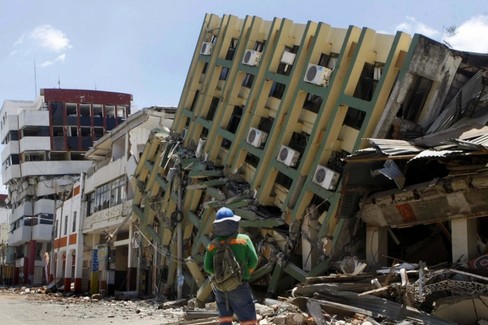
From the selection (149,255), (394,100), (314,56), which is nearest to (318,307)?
(394,100)

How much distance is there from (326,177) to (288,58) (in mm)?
3775

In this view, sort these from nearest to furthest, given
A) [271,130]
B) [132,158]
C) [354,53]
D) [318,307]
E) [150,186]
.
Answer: [318,307], [354,53], [271,130], [150,186], [132,158]

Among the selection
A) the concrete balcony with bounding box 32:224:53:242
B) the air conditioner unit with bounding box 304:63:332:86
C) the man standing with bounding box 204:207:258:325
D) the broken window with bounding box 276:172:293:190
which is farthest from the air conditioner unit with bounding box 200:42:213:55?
the concrete balcony with bounding box 32:224:53:242

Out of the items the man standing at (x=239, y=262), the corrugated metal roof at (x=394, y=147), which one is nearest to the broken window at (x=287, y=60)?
the corrugated metal roof at (x=394, y=147)

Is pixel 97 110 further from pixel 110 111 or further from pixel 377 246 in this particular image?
pixel 377 246

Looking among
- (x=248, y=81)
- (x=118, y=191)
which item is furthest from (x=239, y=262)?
(x=118, y=191)

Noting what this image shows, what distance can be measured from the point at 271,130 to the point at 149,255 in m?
10.2

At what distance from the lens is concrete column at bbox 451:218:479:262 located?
10.4m

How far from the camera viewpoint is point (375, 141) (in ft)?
34.7

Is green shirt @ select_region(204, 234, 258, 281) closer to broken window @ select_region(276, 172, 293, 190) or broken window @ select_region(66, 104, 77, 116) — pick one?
broken window @ select_region(276, 172, 293, 190)

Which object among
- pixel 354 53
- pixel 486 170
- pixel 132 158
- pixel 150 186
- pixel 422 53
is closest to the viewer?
pixel 486 170

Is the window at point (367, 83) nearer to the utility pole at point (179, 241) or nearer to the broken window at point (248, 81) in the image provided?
the broken window at point (248, 81)

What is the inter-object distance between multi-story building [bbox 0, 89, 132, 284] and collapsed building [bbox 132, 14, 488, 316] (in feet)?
129

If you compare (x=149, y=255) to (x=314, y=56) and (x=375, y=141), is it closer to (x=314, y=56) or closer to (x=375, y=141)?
(x=314, y=56)
